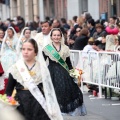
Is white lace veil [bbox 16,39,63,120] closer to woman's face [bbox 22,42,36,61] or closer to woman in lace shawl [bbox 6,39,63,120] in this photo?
woman in lace shawl [bbox 6,39,63,120]

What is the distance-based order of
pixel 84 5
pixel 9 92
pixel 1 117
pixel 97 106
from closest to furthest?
pixel 1 117
pixel 9 92
pixel 97 106
pixel 84 5

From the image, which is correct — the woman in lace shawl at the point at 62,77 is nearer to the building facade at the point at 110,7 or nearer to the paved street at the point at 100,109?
the paved street at the point at 100,109

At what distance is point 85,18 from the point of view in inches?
914

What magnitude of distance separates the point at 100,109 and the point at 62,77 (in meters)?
1.88

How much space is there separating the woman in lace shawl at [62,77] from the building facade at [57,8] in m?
15.0

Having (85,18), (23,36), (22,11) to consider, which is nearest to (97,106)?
(23,36)

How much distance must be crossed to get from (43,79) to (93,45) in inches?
323

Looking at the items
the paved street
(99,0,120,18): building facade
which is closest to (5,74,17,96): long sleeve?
the paved street

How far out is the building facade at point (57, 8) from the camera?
27.6 metres

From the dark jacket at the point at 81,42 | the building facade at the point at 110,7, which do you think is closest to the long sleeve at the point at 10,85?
the dark jacket at the point at 81,42

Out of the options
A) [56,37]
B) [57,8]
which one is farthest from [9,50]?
[57,8]

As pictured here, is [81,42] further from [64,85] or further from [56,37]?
[64,85]

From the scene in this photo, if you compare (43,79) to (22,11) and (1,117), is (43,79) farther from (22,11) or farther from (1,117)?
(22,11)

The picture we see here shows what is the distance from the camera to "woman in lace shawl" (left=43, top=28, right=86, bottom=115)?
11797 mm
